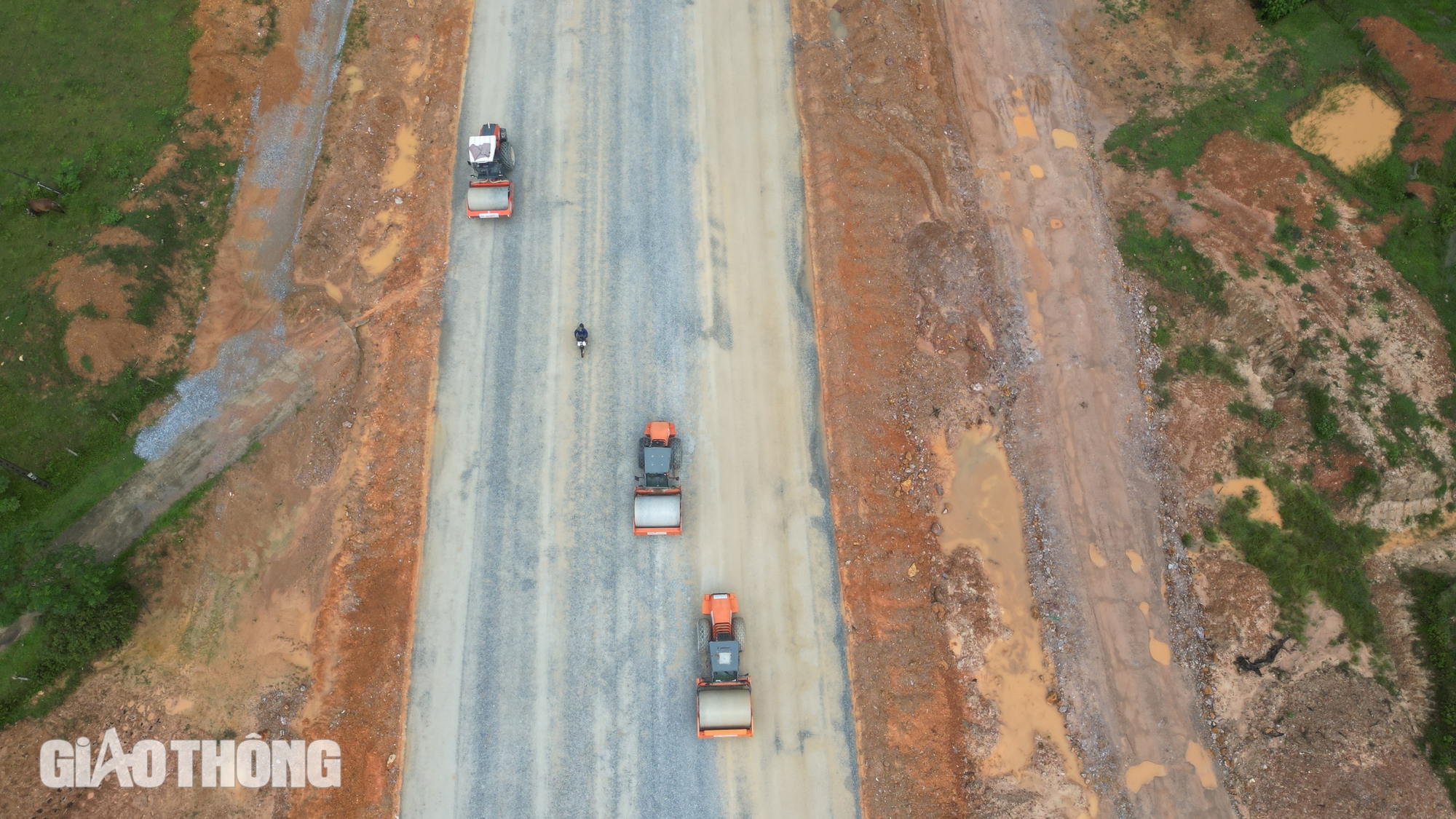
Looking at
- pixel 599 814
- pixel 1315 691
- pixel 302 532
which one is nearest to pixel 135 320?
pixel 302 532

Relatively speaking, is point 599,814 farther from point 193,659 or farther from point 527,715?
point 193,659

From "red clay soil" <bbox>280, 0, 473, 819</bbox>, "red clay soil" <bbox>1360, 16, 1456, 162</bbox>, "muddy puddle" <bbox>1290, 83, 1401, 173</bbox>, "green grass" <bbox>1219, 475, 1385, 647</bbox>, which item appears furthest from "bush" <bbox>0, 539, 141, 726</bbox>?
"red clay soil" <bbox>1360, 16, 1456, 162</bbox>

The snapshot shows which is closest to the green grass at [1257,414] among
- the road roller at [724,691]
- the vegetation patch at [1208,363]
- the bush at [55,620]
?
the vegetation patch at [1208,363]

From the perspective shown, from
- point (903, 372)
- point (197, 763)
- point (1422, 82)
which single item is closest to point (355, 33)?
point (903, 372)

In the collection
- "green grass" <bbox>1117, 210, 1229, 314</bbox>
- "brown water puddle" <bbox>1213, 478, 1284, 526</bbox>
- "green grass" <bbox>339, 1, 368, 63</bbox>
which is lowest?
"brown water puddle" <bbox>1213, 478, 1284, 526</bbox>

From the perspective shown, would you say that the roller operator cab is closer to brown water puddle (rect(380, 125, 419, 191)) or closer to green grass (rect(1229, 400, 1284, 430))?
brown water puddle (rect(380, 125, 419, 191))
